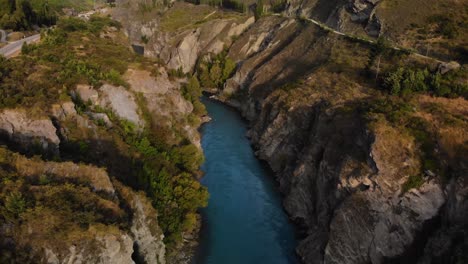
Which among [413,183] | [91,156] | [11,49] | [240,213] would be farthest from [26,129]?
[413,183]

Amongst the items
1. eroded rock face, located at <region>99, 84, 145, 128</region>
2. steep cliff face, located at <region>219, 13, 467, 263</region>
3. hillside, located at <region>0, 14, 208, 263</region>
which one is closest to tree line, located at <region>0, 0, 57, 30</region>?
hillside, located at <region>0, 14, 208, 263</region>

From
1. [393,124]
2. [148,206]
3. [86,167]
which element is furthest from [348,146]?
[86,167]

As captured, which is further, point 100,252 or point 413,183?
point 413,183

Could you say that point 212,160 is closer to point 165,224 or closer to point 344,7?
point 165,224

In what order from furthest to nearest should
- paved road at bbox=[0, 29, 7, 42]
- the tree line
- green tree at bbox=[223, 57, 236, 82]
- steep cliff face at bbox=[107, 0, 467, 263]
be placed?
1. green tree at bbox=[223, 57, 236, 82]
2. the tree line
3. paved road at bbox=[0, 29, 7, 42]
4. steep cliff face at bbox=[107, 0, 467, 263]

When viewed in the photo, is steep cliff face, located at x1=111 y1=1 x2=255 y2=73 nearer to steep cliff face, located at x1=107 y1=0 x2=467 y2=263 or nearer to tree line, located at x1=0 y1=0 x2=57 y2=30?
tree line, located at x1=0 y1=0 x2=57 y2=30

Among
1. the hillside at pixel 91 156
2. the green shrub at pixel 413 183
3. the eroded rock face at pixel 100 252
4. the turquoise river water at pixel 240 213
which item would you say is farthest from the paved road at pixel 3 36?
the green shrub at pixel 413 183

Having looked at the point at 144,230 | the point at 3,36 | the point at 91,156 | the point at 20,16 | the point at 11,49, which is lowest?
the point at 144,230

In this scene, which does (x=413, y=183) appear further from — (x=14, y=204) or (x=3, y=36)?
(x=3, y=36)
